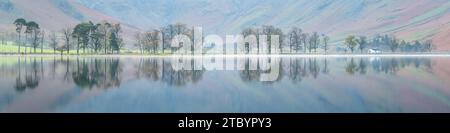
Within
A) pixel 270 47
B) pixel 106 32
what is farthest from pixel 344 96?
pixel 270 47

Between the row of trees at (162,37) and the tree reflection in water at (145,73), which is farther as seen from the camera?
the row of trees at (162,37)

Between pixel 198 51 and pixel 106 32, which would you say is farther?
pixel 198 51

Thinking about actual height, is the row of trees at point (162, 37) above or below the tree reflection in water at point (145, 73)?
above

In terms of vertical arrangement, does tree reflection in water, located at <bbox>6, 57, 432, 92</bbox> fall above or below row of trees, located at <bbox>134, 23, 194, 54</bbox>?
below

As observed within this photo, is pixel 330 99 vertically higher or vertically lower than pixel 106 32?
lower

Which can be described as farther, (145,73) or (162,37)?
(162,37)

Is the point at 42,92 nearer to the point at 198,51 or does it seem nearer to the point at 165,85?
the point at 165,85

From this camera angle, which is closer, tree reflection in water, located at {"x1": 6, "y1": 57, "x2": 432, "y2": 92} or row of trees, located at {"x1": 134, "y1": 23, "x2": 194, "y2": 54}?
tree reflection in water, located at {"x1": 6, "y1": 57, "x2": 432, "y2": 92}

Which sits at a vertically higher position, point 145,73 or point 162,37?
point 162,37
